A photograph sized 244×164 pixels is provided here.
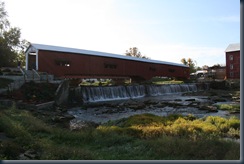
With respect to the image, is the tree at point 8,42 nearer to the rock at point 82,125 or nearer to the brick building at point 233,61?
the rock at point 82,125

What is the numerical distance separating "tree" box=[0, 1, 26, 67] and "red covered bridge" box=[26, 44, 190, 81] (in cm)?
455

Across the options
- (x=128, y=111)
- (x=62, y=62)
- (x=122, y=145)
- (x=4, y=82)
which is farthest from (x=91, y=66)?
(x=122, y=145)

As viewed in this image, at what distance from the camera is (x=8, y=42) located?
38.6 m

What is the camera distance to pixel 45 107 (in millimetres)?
17609

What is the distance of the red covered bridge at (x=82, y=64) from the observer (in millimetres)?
25698

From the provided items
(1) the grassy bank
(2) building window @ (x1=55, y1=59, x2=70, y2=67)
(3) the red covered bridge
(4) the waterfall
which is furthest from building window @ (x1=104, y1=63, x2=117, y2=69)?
(1) the grassy bank

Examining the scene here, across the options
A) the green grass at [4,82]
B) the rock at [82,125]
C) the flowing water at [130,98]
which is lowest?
the rock at [82,125]

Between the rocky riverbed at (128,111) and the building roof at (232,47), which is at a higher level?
the building roof at (232,47)

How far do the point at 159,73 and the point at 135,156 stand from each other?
3584cm

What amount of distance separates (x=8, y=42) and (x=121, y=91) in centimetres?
2149

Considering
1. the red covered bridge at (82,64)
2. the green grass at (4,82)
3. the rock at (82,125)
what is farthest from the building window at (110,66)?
the rock at (82,125)

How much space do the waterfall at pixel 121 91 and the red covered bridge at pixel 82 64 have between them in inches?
150

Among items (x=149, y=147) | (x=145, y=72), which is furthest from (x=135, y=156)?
(x=145, y=72)

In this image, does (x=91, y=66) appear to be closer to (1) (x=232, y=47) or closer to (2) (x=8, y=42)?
(2) (x=8, y=42)
